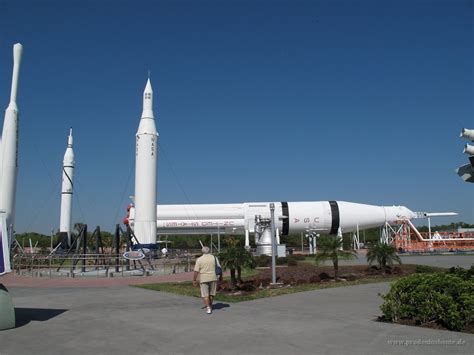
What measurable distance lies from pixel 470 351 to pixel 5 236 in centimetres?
884

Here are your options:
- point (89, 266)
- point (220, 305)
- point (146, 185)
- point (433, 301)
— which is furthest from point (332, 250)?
point (146, 185)

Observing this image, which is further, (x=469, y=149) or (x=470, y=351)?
(x=469, y=149)

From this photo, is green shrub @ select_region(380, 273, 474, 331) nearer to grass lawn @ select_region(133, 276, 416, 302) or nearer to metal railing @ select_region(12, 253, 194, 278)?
grass lawn @ select_region(133, 276, 416, 302)

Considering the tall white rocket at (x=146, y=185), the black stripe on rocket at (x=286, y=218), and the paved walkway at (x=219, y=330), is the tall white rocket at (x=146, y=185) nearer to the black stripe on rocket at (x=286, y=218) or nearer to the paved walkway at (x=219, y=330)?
the paved walkway at (x=219, y=330)

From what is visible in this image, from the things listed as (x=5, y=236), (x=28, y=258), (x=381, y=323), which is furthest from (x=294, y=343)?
(x=28, y=258)

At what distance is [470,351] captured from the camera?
6.18m

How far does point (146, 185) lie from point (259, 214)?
20.9 meters

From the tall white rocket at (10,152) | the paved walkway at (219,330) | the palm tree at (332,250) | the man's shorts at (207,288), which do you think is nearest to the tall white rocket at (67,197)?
the tall white rocket at (10,152)

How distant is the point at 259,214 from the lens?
50.2 m

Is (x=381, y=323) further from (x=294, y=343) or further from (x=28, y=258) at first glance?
(x=28, y=258)

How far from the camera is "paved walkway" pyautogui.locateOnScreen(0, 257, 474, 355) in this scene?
651 centimetres

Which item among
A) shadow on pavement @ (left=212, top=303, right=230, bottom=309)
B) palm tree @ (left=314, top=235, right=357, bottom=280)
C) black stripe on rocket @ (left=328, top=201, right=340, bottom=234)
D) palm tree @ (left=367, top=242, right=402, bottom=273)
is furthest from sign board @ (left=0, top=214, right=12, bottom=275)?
black stripe on rocket @ (left=328, top=201, right=340, bottom=234)

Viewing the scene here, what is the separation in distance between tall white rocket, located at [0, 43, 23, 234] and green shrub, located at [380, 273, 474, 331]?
14967 mm

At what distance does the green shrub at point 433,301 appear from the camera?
7625 millimetres
